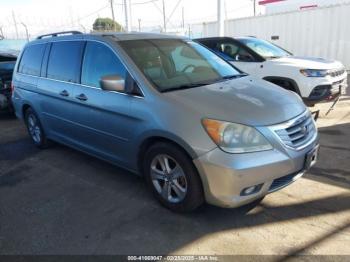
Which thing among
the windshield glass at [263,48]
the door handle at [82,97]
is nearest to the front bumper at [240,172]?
the door handle at [82,97]

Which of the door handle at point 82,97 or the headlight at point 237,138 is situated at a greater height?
the door handle at point 82,97

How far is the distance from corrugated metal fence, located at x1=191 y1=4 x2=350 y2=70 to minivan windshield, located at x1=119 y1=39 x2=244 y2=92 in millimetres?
10592

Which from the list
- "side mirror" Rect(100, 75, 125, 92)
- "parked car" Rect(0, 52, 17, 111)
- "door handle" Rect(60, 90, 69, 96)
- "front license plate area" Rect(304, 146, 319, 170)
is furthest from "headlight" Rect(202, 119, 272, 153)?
"parked car" Rect(0, 52, 17, 111)

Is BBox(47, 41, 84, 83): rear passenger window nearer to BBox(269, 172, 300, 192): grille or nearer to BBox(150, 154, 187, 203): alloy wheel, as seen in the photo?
BBox(150, 154, 187, 203): alloy wheel

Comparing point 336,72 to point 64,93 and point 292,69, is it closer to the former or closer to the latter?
point 292,69

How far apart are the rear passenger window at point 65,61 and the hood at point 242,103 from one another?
1609mm

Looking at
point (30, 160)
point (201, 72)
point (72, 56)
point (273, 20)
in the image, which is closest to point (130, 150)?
point (201, 72)

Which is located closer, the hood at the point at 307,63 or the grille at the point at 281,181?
the grille at the point at 281,181

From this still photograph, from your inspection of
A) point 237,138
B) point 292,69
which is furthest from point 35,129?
point 292,69

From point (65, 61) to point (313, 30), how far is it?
38.1ft

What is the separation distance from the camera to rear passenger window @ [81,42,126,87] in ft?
12.6

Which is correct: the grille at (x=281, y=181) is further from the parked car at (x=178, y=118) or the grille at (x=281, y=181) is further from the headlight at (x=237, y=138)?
the headlight at (x=237, y=138)

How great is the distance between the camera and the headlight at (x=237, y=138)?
117 inches

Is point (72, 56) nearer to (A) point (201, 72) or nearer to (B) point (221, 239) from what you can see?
(A) point (201, 72)
